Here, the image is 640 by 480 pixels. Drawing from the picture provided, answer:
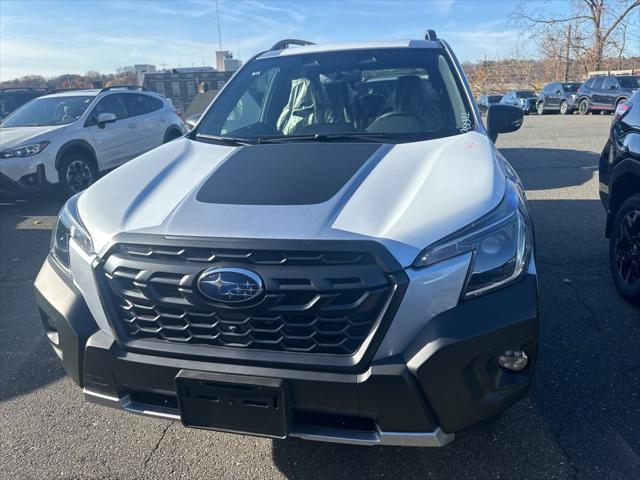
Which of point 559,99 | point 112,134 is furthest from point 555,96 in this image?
point 112,134

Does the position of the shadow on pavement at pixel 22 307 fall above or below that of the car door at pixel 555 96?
below

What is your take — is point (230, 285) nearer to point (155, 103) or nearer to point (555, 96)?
point (155, 103)

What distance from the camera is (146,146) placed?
9.82 m

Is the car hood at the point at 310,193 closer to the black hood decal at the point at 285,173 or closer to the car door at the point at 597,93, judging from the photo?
the black hood decal at the point at 285,173

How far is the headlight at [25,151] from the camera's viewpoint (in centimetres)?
722

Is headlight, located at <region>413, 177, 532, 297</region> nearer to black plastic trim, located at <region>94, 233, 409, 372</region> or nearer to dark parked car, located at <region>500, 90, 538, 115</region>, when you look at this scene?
black plastic trim, located at <region>94, 233, 409, 372</region>

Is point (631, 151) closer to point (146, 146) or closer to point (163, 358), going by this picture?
point (163, 358)

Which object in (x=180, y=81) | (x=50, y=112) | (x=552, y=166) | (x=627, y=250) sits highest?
(x=180, y=81)

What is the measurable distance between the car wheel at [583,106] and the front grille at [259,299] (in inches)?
979

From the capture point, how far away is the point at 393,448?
246 centimetres

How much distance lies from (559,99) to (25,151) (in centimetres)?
2517

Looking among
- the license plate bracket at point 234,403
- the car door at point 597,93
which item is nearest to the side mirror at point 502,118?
the license plate bracket at point 234,403

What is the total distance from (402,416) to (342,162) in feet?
3.96

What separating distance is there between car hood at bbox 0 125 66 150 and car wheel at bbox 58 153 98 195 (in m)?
0.47
